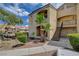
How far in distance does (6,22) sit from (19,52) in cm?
72

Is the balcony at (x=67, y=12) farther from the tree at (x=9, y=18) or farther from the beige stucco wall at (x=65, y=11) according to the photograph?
the tree at (x=9, y=18)

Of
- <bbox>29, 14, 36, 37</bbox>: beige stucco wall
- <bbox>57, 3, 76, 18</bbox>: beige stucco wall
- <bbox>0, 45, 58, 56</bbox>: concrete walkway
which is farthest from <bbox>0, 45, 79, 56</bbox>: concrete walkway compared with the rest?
<bbox>57, 3, 76, 18</bbox>: beige stucco wall

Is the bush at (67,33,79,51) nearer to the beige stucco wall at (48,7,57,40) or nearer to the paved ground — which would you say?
the paved ground

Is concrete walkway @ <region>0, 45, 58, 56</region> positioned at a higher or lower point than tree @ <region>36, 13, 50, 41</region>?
lower

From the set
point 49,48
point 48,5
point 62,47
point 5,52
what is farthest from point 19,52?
point 48,5

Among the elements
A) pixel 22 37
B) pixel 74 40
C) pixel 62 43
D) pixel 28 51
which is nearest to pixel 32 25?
pixel 22 37

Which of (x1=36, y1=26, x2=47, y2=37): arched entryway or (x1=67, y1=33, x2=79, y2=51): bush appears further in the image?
(x1=36, y1=26, x2=47, y2=37): arched entryway

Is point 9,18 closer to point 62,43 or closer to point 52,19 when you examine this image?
point 52,19

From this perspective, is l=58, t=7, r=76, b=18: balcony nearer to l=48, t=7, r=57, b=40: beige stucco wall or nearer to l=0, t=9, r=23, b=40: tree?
l=48, t=7, r=57, b=40: beige stucco wall

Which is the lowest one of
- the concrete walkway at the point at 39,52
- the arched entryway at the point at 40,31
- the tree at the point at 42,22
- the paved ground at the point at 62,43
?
the concrete walkway at the point at 39,52

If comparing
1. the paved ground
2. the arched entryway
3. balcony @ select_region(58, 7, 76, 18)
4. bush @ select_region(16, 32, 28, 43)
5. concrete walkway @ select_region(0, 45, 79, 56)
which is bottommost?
concrete walkway @ select_region(0, 45, 79, 56)

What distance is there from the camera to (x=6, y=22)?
436 centimetres

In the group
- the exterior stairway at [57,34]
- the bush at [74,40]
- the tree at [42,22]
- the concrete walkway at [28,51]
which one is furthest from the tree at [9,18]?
the bush at [74,40]

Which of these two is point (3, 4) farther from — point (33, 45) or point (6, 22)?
point (33, 45)
